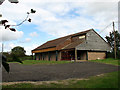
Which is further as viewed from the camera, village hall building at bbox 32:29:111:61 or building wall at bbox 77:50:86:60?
building wall at bbox 77:50:86:60

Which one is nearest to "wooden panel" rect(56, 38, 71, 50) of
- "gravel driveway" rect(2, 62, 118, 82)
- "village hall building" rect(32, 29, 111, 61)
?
"village hall building" rect(32, 29, 111, 61)

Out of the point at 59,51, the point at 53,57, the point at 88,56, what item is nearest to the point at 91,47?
the point at 88,56

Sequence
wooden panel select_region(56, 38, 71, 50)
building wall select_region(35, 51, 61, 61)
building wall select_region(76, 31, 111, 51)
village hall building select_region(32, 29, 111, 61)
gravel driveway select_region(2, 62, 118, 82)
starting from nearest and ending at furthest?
gravel driveway select_region(2, 62, 118, 82) → building wall select_region(76, 31, 111, 51) → village hall building select_region(32, 29, 111, 61) → wooden panel select_region(56, 38, 71, 50) → building wall select_region(35, 51, 61, 61)

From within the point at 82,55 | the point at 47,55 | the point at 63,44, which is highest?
the point at 63,44

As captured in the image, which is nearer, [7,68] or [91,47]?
[7,68]

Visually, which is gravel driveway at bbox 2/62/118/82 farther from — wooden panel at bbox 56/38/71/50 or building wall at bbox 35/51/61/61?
building wall at bbox 35/51/61/61

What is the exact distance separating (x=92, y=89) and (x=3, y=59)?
256 cm

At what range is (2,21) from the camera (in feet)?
3.75

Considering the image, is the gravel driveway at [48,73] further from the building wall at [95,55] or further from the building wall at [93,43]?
the building wall at [95,55]

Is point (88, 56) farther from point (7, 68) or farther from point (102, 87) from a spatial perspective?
point (7, 68)

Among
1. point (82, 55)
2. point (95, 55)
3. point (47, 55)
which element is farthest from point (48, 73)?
point (47, 55)

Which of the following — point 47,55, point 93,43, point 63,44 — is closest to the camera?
point 93,43

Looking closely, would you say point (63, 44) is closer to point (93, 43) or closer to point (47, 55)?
point (93, 43)

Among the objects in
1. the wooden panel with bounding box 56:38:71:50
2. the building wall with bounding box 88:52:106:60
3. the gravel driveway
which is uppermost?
the wooden panel with bounding box 56:38:71:50
